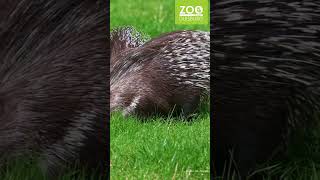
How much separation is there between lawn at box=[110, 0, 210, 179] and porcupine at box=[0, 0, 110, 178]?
7 cm

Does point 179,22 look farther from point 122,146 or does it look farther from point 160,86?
point 122,146

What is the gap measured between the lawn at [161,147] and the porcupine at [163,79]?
97 millimetres

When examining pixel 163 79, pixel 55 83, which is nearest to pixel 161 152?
pixel 163 79

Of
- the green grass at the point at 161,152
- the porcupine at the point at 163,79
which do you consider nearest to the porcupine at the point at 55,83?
the green grass at the point at 161,152

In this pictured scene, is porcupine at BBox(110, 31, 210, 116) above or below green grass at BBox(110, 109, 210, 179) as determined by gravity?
above

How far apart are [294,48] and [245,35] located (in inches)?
8.1

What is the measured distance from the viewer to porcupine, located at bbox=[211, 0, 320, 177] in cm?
336

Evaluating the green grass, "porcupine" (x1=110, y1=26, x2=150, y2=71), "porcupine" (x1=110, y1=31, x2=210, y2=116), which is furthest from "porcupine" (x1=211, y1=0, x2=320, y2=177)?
"porcupine" (x1=110, y1=26, x2=150, y2=71)

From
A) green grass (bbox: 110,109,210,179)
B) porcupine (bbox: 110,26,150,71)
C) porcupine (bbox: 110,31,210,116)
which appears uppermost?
porcupine (bbox: 110,26,150,71)

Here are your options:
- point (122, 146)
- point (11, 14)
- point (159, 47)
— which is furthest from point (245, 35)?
point (11, 14)

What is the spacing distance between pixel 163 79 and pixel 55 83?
1.60 ft

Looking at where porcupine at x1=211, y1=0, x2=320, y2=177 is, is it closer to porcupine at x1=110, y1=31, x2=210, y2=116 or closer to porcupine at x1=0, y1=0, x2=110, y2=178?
porcupine at x1=110, y1=31, x2=210, y2=116

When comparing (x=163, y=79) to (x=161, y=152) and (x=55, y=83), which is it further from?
(x=55, y=83)

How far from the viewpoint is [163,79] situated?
3.62 m
